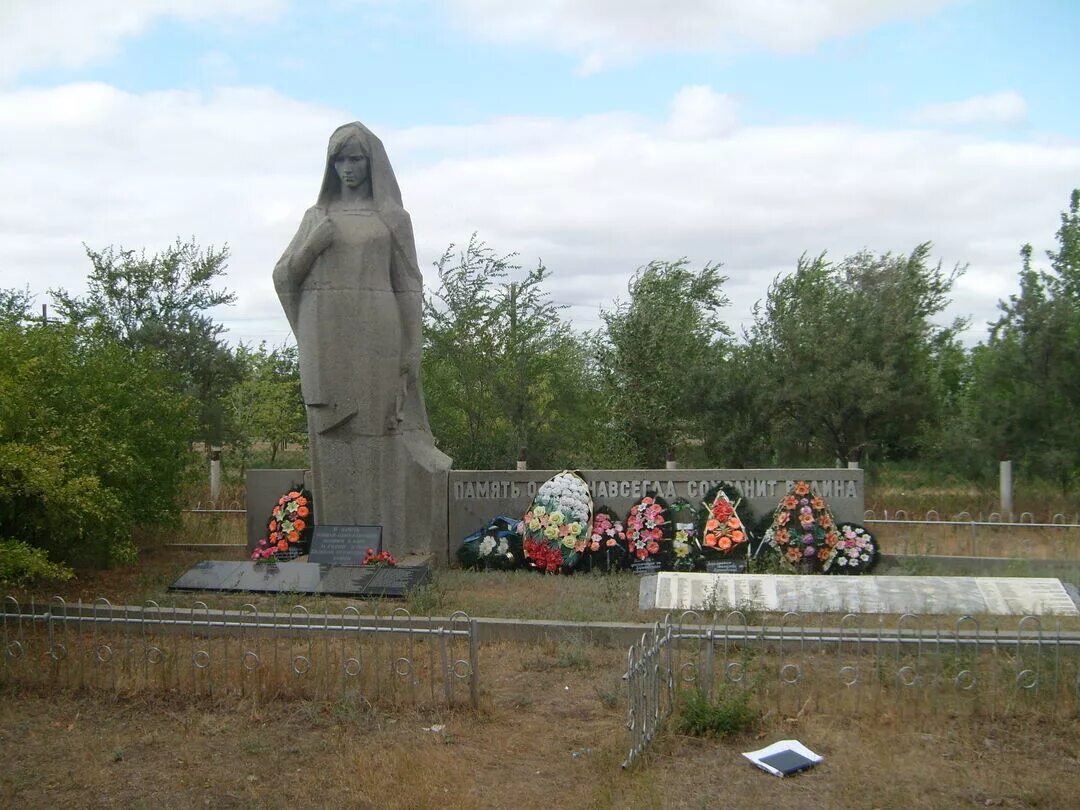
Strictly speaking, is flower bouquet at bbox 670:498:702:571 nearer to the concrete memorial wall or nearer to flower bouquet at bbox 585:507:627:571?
the concrete memorial wall

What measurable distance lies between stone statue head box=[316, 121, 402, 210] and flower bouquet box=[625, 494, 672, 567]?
348cm

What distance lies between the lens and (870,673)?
18.4 feet

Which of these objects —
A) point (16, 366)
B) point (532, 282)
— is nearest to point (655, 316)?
point (532, 282)

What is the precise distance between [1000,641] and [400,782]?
10.7 feet

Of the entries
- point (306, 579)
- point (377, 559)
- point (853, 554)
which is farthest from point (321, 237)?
point (853, 554)

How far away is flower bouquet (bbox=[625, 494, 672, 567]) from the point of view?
923 cm

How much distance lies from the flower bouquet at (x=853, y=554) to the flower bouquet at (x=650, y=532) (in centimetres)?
140

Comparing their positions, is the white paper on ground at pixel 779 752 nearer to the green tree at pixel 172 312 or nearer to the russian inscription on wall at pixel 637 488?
the russian inscription on wall at pixel 637 488

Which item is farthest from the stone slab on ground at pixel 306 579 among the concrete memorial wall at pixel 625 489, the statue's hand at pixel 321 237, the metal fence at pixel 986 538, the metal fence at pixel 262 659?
the metal fence at pixel 986 538

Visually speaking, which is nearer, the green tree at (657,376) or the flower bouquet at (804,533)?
the flower bouquet at (804,533)

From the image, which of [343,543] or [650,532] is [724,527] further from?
[343,543]

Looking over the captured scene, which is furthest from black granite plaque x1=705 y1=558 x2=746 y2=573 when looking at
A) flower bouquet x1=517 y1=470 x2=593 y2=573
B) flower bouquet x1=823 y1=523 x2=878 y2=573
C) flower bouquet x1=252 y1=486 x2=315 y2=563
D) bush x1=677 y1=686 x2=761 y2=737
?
bush x1=677 y1=686 x2=761 y2=737

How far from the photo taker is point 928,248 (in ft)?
90.7

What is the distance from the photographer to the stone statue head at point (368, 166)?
9.03m
